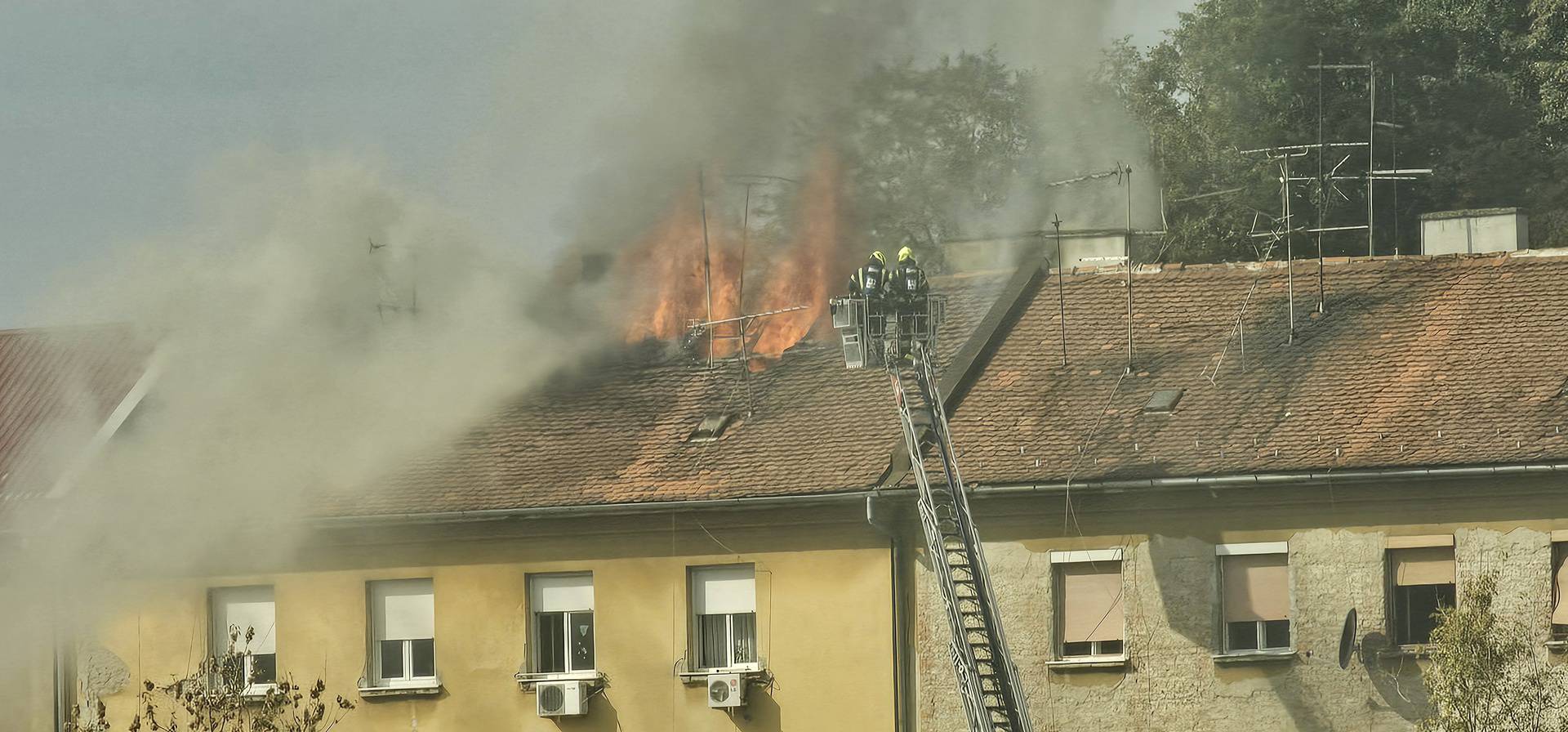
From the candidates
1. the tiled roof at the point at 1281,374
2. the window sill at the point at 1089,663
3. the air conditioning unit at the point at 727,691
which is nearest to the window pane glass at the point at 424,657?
the air conditioning unit at the point at 727,691

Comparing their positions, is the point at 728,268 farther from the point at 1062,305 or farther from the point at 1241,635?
the point at 1241,635

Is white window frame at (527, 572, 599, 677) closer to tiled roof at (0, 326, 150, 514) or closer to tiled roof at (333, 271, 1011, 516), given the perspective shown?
tiled roof at (333, 271, 1011, 516)

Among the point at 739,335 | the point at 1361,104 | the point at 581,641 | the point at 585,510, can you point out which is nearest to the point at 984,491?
the point at 585,510

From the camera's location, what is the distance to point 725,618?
93.5 feet

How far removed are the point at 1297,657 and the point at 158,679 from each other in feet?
47.2

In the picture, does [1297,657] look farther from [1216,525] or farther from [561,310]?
[561,310]

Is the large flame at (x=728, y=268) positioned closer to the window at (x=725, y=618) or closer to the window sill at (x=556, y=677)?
the window at (x=725, y=618)

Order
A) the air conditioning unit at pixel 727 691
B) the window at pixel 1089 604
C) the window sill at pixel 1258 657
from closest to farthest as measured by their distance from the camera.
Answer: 1. the window sill at pixel 1258 657
2. the window at pixel 1089 604
3. the air conditioning unit at pixel 727 691

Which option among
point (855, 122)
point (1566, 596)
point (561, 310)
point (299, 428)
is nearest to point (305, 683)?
point (299, 428)

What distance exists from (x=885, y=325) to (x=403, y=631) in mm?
7754

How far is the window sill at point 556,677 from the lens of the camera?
2852 centimetres

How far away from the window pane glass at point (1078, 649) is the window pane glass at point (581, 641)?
588cm

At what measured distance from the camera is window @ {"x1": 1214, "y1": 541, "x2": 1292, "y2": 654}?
2614 centimetres

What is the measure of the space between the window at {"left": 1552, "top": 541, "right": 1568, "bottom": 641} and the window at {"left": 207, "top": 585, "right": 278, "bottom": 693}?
1550 centimetres
